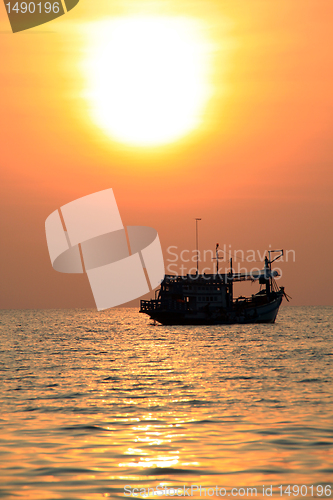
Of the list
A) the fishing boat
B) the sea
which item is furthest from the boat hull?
the sea

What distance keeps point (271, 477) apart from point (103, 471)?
3884 mm

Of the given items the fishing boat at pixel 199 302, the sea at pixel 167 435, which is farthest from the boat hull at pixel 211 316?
the sea at pixel 167 435

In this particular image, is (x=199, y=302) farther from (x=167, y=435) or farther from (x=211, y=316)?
(x=167, y=435)

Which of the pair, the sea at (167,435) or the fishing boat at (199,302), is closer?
the sea at (167,435)

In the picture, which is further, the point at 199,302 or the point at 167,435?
the point at 199,302

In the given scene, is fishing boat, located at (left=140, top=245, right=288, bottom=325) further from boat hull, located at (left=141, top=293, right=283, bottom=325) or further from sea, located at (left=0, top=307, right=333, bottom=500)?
sea, located at (left=0, top=307, right=333, bottom=500)

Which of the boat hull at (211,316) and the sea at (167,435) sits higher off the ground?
the sea at (167,435)

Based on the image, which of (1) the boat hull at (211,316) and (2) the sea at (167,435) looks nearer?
(2) the sea at (167,435)

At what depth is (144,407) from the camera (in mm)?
21938

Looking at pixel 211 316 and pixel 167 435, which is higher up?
pixel 167 435

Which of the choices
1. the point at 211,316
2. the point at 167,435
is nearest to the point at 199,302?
the point at 211,316

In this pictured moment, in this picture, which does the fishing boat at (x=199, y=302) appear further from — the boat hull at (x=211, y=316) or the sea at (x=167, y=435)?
the sea at (x=167, y=435)

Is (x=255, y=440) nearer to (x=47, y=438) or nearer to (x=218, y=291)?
(x=47, y=438)

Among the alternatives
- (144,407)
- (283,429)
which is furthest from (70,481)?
(144,407)
